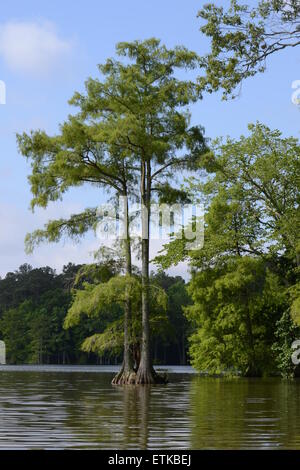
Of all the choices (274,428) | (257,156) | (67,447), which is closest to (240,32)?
(274,428)

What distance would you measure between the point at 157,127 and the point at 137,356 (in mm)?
8756

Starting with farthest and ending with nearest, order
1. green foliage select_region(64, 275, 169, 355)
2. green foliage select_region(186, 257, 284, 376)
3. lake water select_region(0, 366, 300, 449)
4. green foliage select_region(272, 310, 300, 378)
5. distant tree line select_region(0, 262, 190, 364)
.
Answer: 1. distant tree line select_region(0, 262, 190, 364)
2. green foliage select_region(186, 257, 284, 376)
3. green foliage select_region(272, 310, 300, 378)
4. green foliage select_region(64, 275, 169, 355)
5. lake water select_region(0, 366, 300, 449)

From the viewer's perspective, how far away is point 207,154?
104 ft

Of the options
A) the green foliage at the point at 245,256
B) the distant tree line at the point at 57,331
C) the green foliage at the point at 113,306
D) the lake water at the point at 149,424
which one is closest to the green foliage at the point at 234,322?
the green foliage at the point at 245,256

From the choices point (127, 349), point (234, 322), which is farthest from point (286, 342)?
point (127, 349)

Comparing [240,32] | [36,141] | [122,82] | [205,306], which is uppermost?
[122,82]

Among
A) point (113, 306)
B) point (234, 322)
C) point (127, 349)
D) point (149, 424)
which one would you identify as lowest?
point (149, 424)

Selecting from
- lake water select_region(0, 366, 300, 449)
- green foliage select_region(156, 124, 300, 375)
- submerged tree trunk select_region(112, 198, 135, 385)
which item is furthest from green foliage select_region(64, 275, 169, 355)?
lake water select_region(0, 366, 300, 449)

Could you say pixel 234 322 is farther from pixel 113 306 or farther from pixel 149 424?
pixel 149 424

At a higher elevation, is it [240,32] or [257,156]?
[257,156]

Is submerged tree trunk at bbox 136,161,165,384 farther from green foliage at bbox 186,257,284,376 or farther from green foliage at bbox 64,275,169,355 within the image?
green foliage at bbox 186,257,284,376

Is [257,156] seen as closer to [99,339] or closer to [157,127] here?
[157,127]
